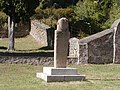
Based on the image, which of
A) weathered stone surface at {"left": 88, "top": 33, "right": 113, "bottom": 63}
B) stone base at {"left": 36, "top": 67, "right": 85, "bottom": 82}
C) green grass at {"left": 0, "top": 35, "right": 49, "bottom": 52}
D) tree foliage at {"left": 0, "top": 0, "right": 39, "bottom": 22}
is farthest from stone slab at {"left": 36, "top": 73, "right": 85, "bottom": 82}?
green grass at {"left": 0, "top": 35, "right": 49, "bottom": 52}

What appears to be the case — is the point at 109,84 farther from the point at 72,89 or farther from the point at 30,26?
the point at 30,26

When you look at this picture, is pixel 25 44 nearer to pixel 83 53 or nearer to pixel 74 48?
pixel 74 48

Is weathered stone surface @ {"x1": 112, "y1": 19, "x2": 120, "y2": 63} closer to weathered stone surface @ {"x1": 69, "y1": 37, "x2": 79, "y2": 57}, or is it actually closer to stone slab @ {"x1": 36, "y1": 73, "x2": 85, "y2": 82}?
weathered stone surface @ {"x1": 69, "y1": 37, "x2": 79, "y2": 57}

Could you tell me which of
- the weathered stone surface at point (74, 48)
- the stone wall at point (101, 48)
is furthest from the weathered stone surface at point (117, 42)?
the weathered stone surface at point (74, 48)

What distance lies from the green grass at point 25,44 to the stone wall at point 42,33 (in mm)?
360

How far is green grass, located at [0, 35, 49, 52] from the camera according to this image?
31673 mm

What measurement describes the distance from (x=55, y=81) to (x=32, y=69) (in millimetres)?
5137

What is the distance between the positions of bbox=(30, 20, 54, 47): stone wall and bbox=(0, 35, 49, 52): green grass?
360 millimetres

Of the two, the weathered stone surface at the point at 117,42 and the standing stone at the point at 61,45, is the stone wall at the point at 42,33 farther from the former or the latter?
the standing stone at the point at 61,45

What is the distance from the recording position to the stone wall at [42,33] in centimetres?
3250

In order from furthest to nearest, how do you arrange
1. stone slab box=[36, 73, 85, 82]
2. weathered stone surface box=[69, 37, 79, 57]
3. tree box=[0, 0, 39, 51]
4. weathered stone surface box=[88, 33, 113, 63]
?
tree box=[0, 0, 39, 51] < weathered stone surface box=[69, 37, 79, 57] < weathered stone surface box=[88, 33, 113, 63] < stone slab box=[36, 73, 85, 82]

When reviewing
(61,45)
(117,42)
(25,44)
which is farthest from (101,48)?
(25,44)

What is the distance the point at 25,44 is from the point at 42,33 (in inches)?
56.9

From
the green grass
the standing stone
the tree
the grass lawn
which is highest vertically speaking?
the tree
